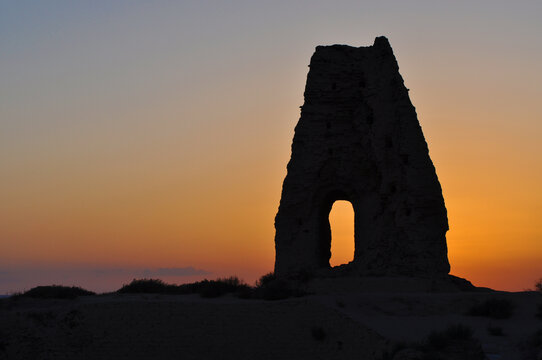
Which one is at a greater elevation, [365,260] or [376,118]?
[376,118]

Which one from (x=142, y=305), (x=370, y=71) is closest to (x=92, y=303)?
(x=142, y=305)

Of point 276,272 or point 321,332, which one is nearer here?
point 321,332

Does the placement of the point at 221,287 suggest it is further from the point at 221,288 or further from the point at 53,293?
the point at 53,293

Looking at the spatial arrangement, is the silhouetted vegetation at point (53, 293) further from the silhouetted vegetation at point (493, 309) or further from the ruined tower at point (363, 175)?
the silhouetted vegetation at point (493, 309)

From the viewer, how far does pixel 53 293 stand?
28281 millimetres

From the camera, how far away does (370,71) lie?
32.1m

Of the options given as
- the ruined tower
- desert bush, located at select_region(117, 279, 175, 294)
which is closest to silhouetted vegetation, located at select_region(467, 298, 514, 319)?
the ruined tower

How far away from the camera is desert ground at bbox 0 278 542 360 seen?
23.2m

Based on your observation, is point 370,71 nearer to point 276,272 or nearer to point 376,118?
point 376,118

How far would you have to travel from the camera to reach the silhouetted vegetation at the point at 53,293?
28109 millimetres

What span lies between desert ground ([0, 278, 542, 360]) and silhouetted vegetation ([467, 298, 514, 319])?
13cm

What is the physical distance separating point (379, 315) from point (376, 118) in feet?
31.1

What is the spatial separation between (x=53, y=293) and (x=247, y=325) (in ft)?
24.6

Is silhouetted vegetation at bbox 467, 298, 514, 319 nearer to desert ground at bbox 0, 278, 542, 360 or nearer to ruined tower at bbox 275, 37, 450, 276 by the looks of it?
desert ground at bbox 0, 278, 542, 360
